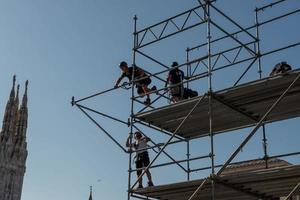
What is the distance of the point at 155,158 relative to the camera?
11.3 meters

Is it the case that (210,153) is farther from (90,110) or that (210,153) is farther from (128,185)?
(90,110)

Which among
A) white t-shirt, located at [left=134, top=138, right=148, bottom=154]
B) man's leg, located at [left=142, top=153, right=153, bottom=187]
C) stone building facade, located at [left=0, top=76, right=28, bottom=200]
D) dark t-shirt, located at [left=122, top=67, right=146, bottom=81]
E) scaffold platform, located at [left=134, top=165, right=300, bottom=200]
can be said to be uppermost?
stone building facade, located at [left=0, top=76, right=28, bottom=200]

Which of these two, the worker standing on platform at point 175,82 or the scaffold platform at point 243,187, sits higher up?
the worker standing on platform at point 175,82

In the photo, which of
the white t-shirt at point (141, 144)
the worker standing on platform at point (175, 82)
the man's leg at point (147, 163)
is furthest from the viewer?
the white t-shirt at point (141, 144)

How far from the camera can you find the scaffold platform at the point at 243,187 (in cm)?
977

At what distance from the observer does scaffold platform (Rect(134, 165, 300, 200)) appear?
977cm

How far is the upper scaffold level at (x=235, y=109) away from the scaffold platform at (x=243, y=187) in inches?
61.5

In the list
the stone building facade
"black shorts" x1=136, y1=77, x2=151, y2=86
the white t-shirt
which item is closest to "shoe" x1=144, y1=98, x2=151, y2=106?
"black shorts" x1=136, y1=77, x2=151, y2=86

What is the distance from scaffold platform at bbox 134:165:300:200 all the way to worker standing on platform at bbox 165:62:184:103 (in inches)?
86.1

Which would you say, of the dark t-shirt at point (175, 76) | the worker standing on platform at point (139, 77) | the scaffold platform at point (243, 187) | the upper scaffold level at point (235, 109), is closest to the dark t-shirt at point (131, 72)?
the worker standing on platform at point (139, 77)

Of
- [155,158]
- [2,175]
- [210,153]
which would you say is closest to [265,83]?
[210,153]

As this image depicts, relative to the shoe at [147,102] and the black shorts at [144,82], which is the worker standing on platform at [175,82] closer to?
the black shorts at [144,82]

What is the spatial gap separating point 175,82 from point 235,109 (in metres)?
2.05

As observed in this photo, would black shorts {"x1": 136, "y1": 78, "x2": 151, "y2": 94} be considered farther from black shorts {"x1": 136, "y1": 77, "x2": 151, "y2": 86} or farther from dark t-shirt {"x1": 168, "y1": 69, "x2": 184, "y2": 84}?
dark t-shirt {"x1": 168, "y1": 69, "x2": 184, "y2": 84}
